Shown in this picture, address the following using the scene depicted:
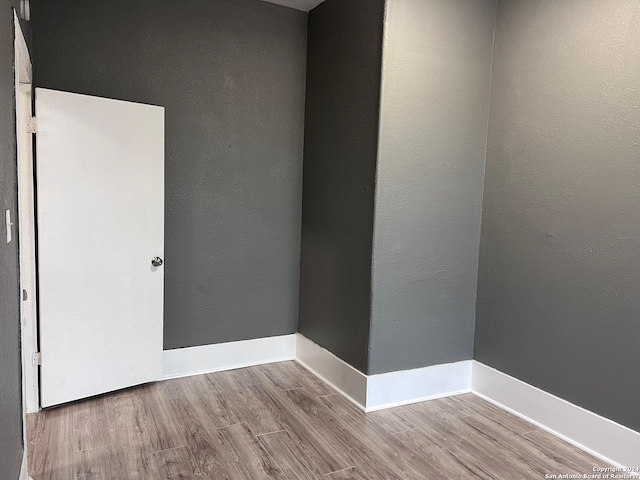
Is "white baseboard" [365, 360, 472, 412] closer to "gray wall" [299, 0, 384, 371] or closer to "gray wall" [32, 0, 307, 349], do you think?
"gray wall" [299, 0, 384, 371]

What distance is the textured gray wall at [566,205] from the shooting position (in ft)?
7.99

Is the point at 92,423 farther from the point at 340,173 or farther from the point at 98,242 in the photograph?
the point at 340,173

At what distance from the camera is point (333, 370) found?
338cm

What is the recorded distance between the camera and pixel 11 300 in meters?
1.90

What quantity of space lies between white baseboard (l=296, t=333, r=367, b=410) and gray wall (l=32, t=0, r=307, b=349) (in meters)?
0.24

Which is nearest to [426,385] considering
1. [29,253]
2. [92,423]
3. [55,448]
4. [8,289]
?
[92,423]

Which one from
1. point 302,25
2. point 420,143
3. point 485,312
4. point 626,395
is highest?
point 302,25

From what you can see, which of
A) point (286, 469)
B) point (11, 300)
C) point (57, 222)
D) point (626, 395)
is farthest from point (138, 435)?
point (626, 395)

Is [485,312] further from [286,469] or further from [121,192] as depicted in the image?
[121,192]

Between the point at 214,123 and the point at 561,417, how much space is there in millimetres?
2938

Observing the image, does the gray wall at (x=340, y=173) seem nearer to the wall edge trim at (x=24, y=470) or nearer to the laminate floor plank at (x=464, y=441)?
the laminate floor plank at (x=464, y=441)

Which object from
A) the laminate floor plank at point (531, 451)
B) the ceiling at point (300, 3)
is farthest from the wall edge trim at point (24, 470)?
the ceiling at point (300, 3)

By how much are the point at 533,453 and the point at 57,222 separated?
3.00 metres

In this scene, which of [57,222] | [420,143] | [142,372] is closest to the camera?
[57,222]
